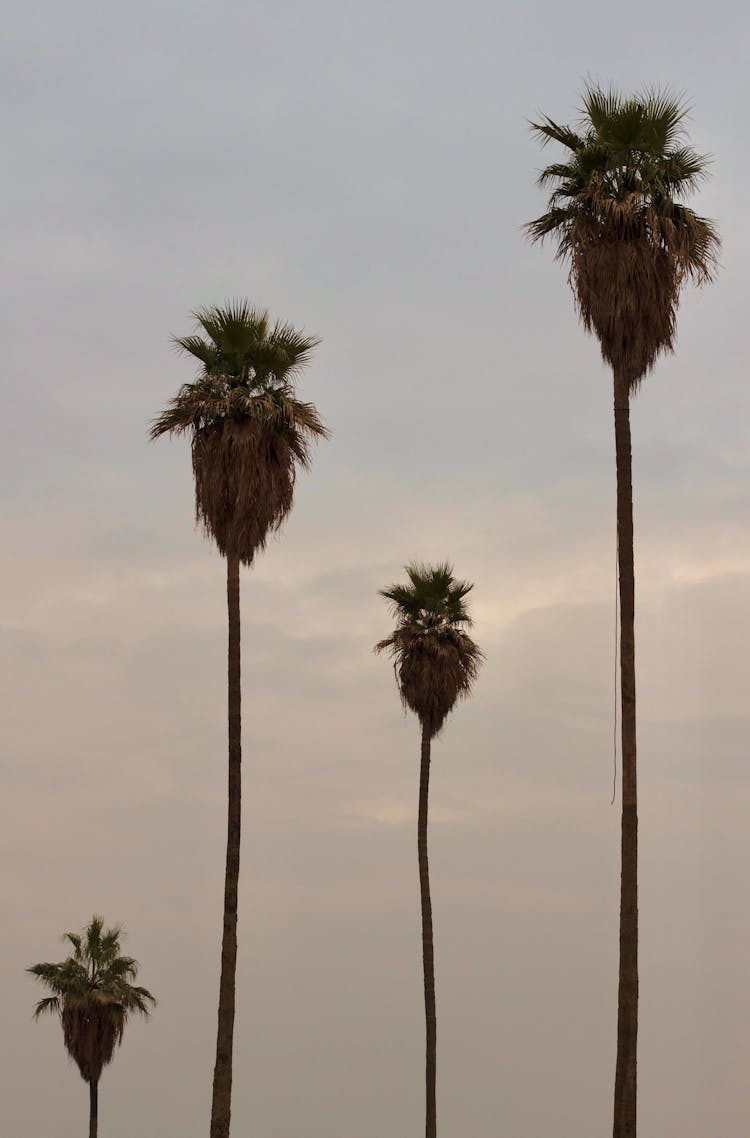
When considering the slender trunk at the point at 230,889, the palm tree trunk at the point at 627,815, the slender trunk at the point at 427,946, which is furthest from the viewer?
the slender trunk at the point at 427,946

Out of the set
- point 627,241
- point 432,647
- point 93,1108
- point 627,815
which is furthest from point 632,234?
point 93,1108

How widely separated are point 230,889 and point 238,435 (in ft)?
33.0

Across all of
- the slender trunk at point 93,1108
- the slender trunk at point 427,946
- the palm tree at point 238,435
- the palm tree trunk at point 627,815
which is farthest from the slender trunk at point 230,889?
the slender trunk at point 93,1108

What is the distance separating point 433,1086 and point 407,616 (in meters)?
15.8

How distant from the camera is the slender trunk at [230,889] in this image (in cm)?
3098

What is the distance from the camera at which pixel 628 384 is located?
91.0 ft

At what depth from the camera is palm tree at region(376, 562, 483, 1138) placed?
51656mm

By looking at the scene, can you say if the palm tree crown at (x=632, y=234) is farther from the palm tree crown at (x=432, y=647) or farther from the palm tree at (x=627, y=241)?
the palm tree crown at (x=432, y=647)

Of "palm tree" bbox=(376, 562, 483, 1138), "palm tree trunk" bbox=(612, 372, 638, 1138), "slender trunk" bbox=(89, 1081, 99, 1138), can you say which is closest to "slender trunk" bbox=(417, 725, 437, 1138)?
"palm tree" bbox=(376, 562, 483, 1138)

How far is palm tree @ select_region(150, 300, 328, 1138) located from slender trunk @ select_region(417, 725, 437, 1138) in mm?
19378

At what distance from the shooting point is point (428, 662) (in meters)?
51.7

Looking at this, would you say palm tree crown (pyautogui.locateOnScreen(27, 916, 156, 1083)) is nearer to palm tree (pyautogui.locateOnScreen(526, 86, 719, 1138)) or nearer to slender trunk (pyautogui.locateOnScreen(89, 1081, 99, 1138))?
slender trunk (pyautogui.locateOnScreen(89, 1081, 99, 1138))

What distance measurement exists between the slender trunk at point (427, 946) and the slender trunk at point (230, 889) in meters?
19.2

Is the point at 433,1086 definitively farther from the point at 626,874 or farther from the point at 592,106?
A: the point at 592,106
